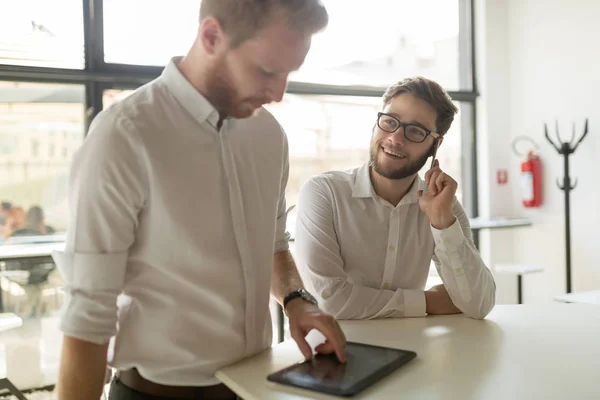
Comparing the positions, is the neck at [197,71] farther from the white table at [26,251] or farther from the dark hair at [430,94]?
the white table at [26,251]

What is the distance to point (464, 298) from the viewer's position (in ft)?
5.53

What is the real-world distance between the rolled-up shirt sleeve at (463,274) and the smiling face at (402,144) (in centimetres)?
31

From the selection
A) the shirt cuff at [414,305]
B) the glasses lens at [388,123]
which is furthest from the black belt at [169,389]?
the glasses lens at [388,123]

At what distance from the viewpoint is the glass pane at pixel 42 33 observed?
9.98 ft

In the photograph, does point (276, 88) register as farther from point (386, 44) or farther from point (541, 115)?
point (541, 115)

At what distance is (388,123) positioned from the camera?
203 centimetres

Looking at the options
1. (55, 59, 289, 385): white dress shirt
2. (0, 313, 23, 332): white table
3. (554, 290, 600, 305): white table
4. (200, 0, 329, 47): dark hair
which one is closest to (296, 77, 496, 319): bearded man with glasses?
(55, 59, 289, 385): white dress shirt

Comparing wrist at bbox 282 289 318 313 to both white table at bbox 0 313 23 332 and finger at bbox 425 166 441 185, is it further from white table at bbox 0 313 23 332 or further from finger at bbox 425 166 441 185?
white table at bbox 0 313 23 332

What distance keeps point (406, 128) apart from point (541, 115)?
267 cm

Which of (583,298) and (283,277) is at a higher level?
(283,277)

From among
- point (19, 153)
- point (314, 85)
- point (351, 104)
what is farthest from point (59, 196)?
point (351, 104)

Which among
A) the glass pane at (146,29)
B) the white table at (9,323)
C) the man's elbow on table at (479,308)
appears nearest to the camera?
the man's elbow on table at (479,308)

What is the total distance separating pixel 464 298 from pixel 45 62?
256 centimetres

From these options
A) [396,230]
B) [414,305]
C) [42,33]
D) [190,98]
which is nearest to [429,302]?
[414,305]
